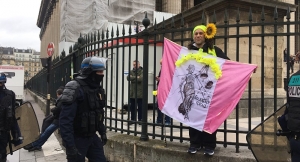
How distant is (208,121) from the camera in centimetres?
414

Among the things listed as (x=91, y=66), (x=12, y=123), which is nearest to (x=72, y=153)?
(x=91, y=66)

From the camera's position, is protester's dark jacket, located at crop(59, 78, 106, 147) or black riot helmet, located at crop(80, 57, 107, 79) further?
black riot helmet, located at crop(80, 57, 107, 79)

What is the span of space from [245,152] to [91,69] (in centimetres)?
254

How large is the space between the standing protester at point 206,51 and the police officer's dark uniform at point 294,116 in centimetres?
146

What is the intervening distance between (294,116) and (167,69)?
89.9 inches

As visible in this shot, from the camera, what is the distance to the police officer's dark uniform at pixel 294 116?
274cm

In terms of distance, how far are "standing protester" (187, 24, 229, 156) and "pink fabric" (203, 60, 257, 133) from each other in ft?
0.64

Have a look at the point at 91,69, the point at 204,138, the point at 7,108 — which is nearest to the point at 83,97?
the point at 91,69

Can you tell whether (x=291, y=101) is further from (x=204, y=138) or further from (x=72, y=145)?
(x=72, y=145)

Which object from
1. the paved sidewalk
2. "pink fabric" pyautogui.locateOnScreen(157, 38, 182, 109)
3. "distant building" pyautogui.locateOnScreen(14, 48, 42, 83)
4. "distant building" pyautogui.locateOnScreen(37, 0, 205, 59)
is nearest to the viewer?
"pink fabric" pyautogui.locateOnScreen(157, 38, 182, 109)

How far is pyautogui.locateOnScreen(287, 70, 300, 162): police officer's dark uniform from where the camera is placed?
274 cm

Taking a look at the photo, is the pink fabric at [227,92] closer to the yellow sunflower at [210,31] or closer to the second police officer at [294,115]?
the yellow sunflower at [210,31]

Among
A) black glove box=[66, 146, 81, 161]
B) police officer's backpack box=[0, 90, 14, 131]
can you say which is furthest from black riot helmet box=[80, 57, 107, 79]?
police officer's backpack box=[0, 90, 14, 131]

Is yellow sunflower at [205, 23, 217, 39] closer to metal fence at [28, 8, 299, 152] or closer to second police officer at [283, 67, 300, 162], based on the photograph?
metal fence at [28, 8, 299, 152]
